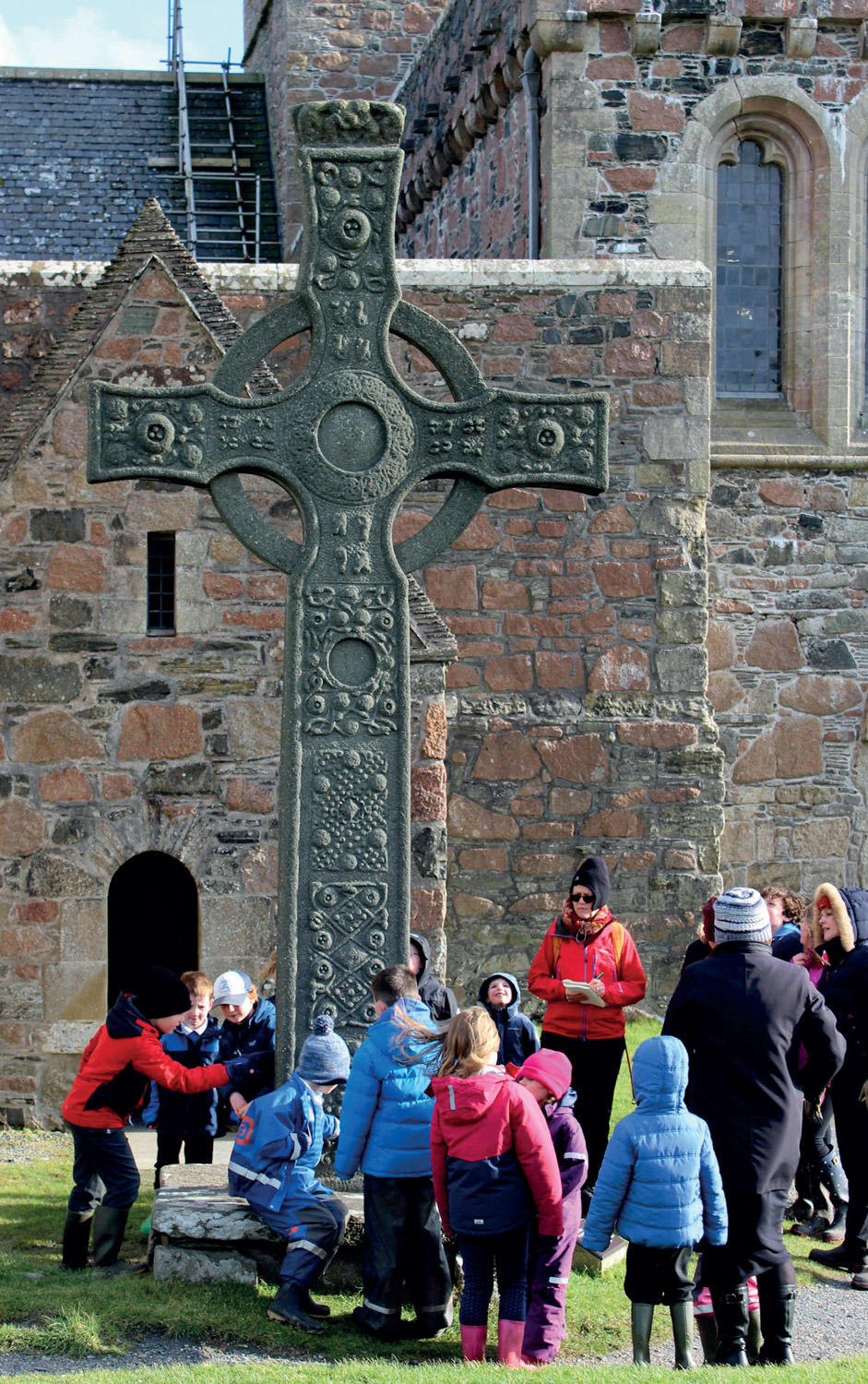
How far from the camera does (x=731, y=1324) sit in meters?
5.25

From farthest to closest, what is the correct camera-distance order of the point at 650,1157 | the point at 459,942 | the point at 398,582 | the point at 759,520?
the point at 759,520 → the point at 459,942 → the point at 398,582 → the point at 650,1157

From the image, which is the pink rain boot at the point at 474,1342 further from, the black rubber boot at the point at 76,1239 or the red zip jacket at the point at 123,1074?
the black rubber boot at the point at 76,1239

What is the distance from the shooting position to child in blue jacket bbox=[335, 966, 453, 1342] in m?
5.56

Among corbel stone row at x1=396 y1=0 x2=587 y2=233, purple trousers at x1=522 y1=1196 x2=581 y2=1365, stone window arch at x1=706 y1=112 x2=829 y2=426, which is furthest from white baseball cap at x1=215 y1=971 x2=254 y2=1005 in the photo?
corbel stone row at x1=396 y1=0 x2=587 y2=233

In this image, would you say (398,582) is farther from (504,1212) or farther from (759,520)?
(759,520)

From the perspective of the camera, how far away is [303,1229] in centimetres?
563

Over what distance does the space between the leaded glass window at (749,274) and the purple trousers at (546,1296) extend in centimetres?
1004

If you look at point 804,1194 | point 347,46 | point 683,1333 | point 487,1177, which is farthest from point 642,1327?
point 347,46

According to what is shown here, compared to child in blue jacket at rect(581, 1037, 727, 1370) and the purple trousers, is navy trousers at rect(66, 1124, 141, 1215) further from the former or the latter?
child in blue jacket at rect(581, 1037, 727, 1370)

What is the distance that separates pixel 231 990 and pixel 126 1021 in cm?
56

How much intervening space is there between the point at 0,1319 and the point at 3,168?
15.9 m

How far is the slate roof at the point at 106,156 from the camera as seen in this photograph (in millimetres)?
18125

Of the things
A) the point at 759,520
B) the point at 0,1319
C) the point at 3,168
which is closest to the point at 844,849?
the point at 759,520

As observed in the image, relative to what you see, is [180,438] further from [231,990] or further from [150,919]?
[150,919]
